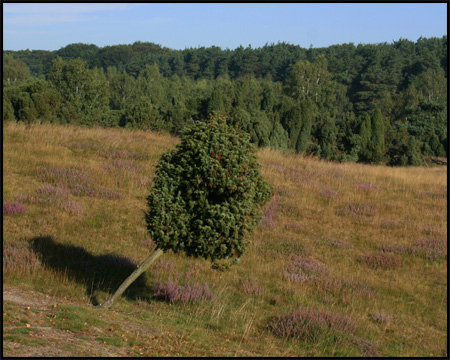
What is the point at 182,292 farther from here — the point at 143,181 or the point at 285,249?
the point at 143,181

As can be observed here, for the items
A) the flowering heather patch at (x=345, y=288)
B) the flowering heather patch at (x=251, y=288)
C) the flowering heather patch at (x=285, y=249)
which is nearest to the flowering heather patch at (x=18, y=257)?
the flowering heather patch at (x=251, y=288)

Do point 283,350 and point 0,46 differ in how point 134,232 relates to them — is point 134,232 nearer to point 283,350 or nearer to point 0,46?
point 0,46

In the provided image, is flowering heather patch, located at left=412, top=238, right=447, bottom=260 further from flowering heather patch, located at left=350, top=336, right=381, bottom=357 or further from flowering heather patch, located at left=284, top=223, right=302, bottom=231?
flowering heather patch, located at left=350, top=336, right=381, bottom=357

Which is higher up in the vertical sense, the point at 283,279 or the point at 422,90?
the point at 422,90

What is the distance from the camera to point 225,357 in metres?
7.32

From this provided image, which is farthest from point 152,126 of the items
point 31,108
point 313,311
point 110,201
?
point 313,311

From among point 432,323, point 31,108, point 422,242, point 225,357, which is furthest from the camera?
point 31,108

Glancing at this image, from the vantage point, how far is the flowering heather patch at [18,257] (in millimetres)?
11133

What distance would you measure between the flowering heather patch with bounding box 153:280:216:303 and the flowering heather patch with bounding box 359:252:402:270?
5903 millimetres

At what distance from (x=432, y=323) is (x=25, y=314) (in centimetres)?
889

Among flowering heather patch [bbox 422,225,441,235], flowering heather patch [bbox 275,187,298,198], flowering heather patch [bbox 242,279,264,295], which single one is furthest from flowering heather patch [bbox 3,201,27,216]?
flowering heather patch [bbox 422,225,441,235]

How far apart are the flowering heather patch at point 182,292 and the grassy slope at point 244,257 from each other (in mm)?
231

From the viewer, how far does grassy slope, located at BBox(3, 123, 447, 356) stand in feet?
30.5

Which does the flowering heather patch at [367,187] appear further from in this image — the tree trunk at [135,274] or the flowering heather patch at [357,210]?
the tree trunk at [135,274]
